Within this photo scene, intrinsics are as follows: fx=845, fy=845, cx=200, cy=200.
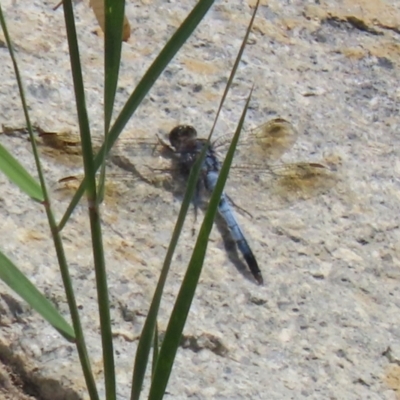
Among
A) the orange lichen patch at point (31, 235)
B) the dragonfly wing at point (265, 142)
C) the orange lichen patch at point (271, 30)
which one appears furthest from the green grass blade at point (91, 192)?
the orange lichen patch at point (271, 30)

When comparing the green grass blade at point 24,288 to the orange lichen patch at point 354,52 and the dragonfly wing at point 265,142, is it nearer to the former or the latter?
the dragonfly wing at point 265,142

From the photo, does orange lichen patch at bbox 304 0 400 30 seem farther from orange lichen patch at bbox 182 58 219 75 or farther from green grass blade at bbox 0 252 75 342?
green grass blade at bbox 0 252 75 342

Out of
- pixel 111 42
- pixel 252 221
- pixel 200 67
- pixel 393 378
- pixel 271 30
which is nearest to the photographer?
pixel 111 42

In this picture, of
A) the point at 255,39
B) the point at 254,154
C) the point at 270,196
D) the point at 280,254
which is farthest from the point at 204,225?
the point at 255,39

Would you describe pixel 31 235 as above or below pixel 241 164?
below

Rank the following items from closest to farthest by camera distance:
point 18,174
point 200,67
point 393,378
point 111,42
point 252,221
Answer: point 111,42
point 18,174
point 393,378
point 252,221
point 200,67

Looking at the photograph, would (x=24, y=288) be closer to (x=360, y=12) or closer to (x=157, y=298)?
(x=157, y=298)

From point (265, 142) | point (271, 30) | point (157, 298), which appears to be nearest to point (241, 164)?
point (265, 142)
